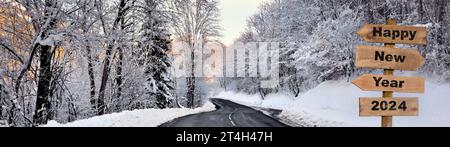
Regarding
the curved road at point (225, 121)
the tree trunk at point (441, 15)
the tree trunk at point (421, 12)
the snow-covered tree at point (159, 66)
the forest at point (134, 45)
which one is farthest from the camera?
the snow-covered tree at point (159, 66)

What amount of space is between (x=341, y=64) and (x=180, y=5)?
11.1 m

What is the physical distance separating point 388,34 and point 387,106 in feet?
4.32

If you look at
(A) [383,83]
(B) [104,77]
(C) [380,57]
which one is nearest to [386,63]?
(C) [380,57]

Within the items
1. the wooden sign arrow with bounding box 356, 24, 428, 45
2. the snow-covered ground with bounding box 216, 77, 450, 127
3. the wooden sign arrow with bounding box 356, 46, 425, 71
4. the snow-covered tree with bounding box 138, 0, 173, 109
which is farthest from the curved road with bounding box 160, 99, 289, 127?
the snow-covered tree with bounding box 138, 0, 173, 109

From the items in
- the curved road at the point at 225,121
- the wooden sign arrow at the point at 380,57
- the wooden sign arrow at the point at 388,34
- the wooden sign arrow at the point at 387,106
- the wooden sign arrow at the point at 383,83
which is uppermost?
the wooden sign arrow at the point at 388,34

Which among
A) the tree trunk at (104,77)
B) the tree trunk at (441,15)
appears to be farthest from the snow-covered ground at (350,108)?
the tree trunk at (104,77)

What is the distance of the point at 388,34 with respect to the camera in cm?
768

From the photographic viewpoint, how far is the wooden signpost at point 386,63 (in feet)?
25.1

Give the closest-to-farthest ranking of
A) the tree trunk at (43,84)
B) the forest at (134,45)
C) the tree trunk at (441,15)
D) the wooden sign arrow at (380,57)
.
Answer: the wooden sign arrow at (380,57) → the forest at (134,45) → the tree trunk at (43,84) → the tree trunk at (441,15)

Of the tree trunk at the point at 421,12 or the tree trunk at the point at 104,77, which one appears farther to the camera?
the tree trunk at the point at 421,12

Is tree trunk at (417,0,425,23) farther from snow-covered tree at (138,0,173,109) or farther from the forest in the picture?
snow-covered tree at (138,0,173,109)

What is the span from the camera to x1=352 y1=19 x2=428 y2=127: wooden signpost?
25.1ft

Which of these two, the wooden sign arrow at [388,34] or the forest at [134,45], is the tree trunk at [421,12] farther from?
the wooden sign arrow at [388,34]
